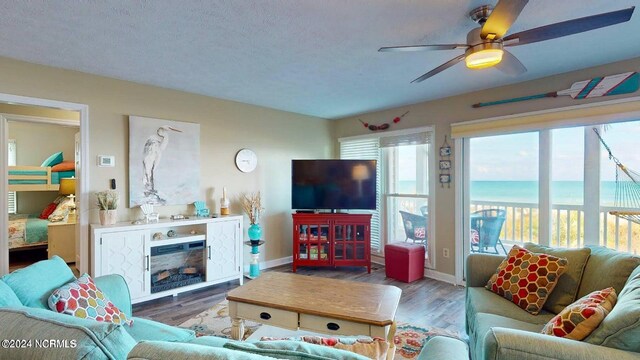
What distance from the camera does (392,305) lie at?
1.96 metres

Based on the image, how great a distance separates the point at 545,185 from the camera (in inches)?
124

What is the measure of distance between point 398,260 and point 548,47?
2677 mm

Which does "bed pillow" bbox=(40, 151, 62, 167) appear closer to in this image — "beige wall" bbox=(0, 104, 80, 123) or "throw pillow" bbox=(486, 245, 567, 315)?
"beige wall" bbox=(0, 104, 80, 123)

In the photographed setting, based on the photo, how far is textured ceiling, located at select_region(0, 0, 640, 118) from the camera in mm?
1817

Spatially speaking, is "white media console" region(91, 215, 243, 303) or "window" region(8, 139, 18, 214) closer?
"white media console" region(91, 215, 243, 303)

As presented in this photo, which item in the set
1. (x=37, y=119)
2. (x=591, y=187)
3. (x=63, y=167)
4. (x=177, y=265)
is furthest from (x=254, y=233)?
(x=63, y=167)

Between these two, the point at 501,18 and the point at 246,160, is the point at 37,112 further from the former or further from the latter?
the point at 501,18

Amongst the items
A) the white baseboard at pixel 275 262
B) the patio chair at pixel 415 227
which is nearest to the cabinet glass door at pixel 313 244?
the white baseboard at pixel 275 262

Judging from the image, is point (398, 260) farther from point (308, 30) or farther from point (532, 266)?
point (308, 30)

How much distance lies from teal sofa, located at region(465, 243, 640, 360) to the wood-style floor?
0.65m

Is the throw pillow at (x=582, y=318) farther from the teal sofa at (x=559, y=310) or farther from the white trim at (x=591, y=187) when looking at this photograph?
the white trim at (x=591, y=187)

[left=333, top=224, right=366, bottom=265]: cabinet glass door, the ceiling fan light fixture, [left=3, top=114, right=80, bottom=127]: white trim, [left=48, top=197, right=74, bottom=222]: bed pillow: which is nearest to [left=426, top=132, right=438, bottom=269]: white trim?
[left=333, top=224, right=366, bottom=265]: cabinet glass door

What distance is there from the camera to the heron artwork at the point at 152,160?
3340 mm

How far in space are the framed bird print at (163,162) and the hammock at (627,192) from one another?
4.35m
